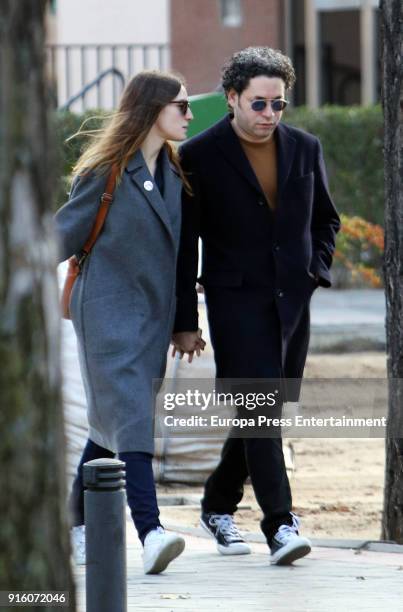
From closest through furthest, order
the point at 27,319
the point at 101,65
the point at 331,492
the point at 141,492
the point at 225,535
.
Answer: the point at 27,319 < the point at 141,492 < the point at 225,535 < the point at 331,492 < the point at 101,65

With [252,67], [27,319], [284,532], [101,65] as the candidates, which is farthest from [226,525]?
[101,65]

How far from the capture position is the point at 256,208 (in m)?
6.03

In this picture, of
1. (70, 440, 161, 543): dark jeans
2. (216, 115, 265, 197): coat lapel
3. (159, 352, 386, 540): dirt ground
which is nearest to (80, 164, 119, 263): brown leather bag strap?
(216, 115, 265, 197): coat lapel

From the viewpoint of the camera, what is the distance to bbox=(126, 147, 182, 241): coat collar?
589 cm

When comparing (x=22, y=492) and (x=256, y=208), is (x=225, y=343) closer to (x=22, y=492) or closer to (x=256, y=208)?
(x=256, y=208)

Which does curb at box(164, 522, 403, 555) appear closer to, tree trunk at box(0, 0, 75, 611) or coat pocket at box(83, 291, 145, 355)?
coat pocket at box(83, 291, 145, 355)

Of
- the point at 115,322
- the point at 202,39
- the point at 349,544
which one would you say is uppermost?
the point at 202,39

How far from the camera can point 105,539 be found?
4.39m

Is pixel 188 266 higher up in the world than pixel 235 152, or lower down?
lower down

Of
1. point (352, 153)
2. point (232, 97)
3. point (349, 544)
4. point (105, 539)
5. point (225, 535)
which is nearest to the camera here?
point (105, 539)

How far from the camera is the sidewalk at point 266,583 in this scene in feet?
17.1

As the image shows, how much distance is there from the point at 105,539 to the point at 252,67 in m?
2.35

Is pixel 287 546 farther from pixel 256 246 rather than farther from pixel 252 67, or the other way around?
pixel 252 67

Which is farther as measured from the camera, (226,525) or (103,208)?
(226,525)
